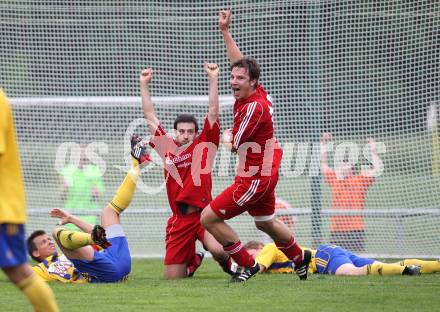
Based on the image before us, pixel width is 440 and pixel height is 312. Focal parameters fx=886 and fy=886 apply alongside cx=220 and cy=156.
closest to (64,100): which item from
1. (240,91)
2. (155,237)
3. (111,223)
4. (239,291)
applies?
(155,237)

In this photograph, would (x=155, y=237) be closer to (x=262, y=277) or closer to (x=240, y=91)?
(x=262, y=277)

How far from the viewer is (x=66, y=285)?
8539 millimetres

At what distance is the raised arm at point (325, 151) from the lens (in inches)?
480

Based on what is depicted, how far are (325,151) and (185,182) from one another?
3.48 m

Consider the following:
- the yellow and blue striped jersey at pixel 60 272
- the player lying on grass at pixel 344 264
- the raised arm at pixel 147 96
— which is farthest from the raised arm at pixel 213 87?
the yellow and blue striped jersey at pixel 60 272

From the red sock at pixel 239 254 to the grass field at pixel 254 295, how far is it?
203 millimetres

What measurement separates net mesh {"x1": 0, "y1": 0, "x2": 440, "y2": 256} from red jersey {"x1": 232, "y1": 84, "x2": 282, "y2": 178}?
407cm

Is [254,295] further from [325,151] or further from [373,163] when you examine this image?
[373,163]

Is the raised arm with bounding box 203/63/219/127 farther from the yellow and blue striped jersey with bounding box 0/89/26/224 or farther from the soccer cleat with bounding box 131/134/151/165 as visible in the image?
the yellow and blue striped jersey with bounding box 0/89/26/224

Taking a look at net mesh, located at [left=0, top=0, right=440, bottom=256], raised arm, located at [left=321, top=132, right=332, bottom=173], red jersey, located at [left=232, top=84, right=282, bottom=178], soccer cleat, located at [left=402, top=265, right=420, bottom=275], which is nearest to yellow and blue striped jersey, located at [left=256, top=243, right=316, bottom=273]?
soccer cleat, located at [left=402, top=265, right=420, bottom=275]

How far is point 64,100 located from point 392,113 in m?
4.71

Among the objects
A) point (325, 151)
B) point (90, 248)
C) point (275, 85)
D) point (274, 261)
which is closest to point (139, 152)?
point (90, 248)

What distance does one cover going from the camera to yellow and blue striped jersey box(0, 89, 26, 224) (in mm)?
5113

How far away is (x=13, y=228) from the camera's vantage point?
203 inches
